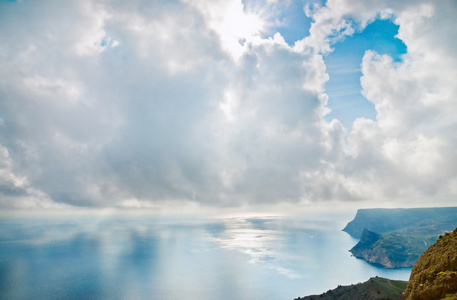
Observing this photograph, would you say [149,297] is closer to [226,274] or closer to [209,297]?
[209,297]

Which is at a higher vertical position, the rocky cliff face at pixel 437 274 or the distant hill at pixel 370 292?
the rocky cliff face at pixel 437 274

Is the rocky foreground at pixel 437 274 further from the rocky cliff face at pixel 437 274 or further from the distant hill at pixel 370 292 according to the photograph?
the distant hill at pixel 370 292

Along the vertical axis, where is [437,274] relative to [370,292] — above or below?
above

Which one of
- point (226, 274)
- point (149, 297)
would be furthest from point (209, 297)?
point (226, 274)

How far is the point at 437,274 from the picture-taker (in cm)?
2405

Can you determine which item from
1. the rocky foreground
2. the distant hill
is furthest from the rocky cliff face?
the distant hill

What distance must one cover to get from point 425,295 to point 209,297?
143314mm

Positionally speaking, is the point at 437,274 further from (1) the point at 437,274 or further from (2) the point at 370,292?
(2) the point at 370,292

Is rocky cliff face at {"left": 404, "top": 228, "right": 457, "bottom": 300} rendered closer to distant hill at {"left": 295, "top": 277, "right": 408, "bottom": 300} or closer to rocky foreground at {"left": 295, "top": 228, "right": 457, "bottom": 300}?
rocky foreground at {"left": 295, "top": 228, "right": 457, "bottom": 300}

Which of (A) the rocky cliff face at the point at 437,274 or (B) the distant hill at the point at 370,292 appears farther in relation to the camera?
(B) the distant hill at the point at 370,292

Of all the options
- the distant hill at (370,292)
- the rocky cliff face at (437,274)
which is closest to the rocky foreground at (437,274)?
the rocky cliff face at (437,274)

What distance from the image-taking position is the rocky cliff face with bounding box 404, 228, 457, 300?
2244 centimetres

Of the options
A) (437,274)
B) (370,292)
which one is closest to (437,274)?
(437,274)

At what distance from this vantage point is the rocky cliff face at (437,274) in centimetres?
2244
